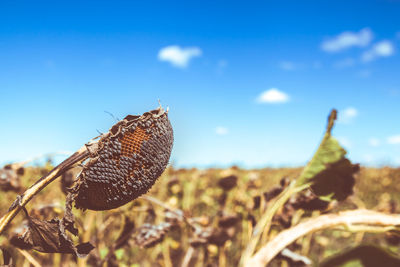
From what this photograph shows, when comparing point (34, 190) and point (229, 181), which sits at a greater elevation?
point (229, 181)

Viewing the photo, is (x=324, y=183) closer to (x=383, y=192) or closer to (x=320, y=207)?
(x=320, y=207)

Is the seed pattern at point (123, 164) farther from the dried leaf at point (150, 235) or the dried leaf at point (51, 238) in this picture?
the dried leaf at point (150, 235)

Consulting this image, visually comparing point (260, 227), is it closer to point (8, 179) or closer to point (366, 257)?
point (366, 257)

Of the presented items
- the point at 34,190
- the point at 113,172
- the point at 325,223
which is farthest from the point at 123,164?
the point at 325,223

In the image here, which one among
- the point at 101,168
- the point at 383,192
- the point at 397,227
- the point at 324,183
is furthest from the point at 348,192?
the point at 383,192

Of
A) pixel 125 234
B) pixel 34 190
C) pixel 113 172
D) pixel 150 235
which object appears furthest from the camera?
pixel 125 234

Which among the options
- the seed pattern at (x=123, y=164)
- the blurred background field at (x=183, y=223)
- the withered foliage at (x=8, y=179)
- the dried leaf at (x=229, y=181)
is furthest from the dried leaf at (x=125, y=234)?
the dried leaf at (x=229, y=181)
